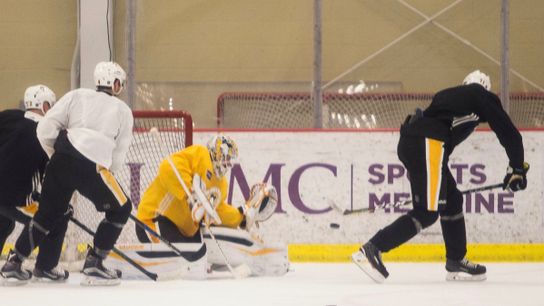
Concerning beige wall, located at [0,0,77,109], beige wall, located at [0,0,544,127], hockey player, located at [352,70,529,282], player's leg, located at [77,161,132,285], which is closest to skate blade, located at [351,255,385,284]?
hockey player, located at [352,70,529,282]

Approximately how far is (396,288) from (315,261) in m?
2.01

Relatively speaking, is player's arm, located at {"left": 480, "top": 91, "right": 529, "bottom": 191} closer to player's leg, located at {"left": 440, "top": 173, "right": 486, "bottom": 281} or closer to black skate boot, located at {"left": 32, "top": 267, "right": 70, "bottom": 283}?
player's leg, located at {"left": 440, "top": 173, "right": 486, "bottom": 281}

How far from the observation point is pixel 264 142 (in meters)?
8.35

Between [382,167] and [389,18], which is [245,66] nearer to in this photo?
[389,18]

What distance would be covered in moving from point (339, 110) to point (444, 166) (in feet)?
11.1

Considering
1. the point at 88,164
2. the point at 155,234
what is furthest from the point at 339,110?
the point at 88,164

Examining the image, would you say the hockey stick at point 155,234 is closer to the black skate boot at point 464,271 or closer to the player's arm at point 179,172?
the player's arm at point 179,172

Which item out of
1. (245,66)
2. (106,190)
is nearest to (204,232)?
(106,190)

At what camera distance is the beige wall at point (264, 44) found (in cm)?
1060

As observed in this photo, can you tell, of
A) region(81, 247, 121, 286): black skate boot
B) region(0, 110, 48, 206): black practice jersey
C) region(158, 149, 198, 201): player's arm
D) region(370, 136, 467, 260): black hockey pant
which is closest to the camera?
region(81, 247, 121, 286): black skate boot

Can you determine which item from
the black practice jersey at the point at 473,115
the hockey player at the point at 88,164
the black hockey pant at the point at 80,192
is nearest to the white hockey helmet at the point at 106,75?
the hockey player at the point at 88,164

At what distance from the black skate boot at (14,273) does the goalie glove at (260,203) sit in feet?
4.56

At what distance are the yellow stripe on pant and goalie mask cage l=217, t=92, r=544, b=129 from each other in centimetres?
312

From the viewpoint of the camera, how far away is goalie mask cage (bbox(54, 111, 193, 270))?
300 inches
